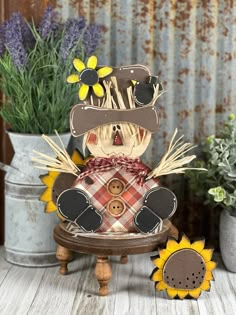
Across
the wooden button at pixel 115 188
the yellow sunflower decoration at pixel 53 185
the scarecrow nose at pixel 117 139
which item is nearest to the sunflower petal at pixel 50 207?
the yellow sunflower decoration at pixel 53 185

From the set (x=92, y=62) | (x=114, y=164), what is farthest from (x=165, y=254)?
(x=92, y=62)

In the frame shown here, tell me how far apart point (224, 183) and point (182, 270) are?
1.47 ft

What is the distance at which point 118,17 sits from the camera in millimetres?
3195

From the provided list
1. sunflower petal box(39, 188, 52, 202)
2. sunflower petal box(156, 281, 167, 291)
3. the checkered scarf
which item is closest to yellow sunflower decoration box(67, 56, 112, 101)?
the checkered scarf

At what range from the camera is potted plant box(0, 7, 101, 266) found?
2953 millimetres

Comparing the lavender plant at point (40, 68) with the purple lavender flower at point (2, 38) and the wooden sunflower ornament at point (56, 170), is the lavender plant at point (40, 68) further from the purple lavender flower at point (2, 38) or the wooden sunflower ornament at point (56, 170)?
the wooden sunflower ornament at point (56, 170)

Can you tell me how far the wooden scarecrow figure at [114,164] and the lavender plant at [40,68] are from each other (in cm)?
14

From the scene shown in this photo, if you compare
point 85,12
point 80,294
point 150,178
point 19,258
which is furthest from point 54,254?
point 85,12

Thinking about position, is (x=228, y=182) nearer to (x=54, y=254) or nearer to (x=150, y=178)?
(x=150, y=178)

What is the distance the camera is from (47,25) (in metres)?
2.99

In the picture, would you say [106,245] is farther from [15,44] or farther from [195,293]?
[15,44]

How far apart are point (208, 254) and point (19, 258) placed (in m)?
0.77

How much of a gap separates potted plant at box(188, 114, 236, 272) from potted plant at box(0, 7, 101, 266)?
22.2 inches

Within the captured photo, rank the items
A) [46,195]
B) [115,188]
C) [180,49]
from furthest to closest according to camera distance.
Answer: [180,49], [46,195], [115,188]
